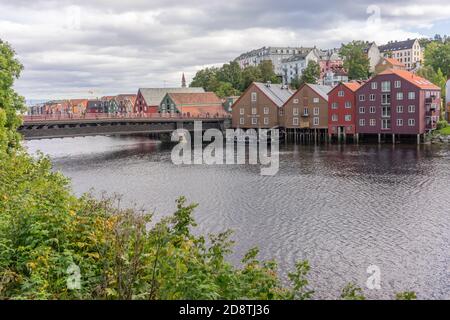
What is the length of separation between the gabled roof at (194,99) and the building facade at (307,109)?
25.2m

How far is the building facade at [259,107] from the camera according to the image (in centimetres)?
8556

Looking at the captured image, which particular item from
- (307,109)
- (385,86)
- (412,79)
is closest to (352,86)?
(385,86)

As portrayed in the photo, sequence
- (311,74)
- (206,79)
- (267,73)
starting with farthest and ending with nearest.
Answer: (206,79) < (267,73) < (311,74)

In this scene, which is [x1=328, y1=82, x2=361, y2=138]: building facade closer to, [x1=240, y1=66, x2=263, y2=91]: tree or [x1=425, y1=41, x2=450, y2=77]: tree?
[x1=240, y1=66, x2=263, y2=91]: tree

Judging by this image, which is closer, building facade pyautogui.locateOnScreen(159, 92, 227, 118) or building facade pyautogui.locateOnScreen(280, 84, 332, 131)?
building facade pyautogui.locateOnScreen(280, 84, 332, 131)

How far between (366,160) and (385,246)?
103 ft

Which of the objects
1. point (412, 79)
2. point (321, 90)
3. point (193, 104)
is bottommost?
point (193, 104)

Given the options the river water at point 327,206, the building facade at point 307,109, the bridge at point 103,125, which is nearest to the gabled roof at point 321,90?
the building facade at point 307,109

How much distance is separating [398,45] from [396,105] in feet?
320

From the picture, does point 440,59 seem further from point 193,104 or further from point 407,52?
point 193,104

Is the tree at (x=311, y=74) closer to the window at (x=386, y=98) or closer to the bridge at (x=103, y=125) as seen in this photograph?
the bridge at (x=103, y=125)

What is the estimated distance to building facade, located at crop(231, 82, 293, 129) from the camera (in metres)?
85.6

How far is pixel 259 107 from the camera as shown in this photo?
86500mm

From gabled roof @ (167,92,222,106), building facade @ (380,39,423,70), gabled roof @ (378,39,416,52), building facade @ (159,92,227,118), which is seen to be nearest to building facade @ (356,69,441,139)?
building facade @ (159,92,227,118)
